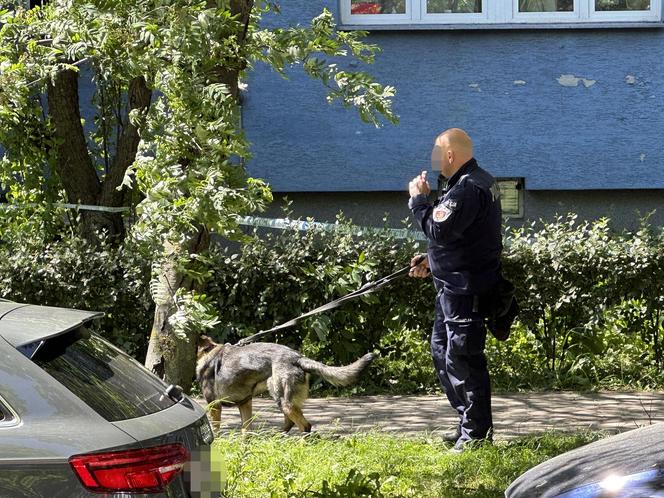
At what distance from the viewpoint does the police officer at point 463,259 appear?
675 centimetres

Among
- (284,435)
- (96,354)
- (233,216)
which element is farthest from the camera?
(284,435)

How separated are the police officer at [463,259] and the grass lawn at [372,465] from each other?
0.34 meters

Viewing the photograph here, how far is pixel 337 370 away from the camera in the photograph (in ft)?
23.2

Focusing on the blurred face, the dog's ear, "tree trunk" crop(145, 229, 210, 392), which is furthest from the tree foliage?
the blurred face

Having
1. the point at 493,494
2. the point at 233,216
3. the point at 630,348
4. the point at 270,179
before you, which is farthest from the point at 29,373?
the point at 270,179

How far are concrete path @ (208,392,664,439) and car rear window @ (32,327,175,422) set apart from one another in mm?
3090

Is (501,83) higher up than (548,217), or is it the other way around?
(501,83)

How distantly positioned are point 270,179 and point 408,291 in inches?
130

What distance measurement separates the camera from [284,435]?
23.6 feet

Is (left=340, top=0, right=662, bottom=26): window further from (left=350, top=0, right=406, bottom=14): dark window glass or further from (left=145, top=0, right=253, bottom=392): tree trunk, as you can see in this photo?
(left=145, top=0, right=253, bottom=392): tree trunk

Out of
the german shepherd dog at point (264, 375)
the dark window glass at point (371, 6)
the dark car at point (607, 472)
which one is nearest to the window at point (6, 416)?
the dark car at point (607, 472)

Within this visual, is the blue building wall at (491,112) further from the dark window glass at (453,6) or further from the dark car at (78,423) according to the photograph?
the dark car at (78,423)

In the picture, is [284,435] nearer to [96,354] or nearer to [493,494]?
[493,494]

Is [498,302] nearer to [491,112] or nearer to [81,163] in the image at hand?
[81,163]
